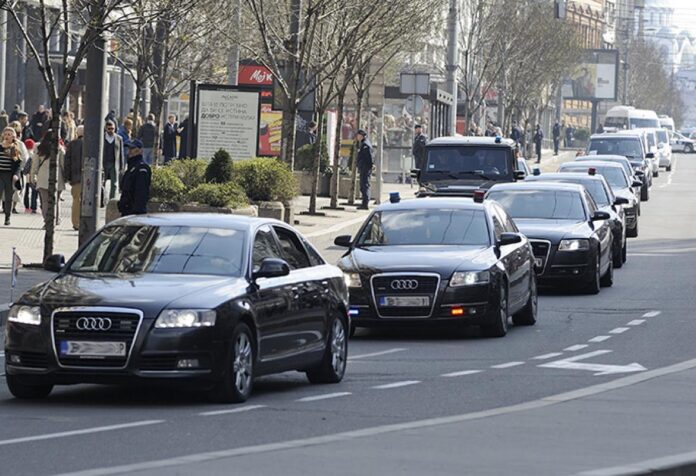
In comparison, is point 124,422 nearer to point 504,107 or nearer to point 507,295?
point 507,295

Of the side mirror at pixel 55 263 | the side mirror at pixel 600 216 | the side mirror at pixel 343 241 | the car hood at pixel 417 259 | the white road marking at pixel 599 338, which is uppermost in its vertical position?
the side mirror at pixel 600 216

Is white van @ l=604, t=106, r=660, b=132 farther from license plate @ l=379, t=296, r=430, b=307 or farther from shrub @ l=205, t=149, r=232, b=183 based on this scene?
license plate @ l=379, t=296, r=430, b=307

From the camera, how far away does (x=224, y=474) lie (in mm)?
9023

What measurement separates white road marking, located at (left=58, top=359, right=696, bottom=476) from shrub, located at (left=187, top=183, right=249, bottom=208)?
16771mm

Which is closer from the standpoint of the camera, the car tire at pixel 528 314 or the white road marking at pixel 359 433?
the white road marking at pixel 359 433

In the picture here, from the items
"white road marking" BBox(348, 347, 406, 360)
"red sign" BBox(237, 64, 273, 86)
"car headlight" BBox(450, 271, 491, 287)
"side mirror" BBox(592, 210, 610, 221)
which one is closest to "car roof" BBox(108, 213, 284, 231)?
"white road marking" BBox(348, 347, 406, 360)

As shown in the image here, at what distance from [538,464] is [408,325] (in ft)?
29.1

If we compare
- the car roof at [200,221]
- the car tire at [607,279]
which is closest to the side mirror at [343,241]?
the car roof at [200,221]

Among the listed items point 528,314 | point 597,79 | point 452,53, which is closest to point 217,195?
point 528,314

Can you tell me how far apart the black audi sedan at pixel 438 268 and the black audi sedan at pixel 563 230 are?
387 centimetres

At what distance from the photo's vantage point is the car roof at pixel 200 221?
13922mm

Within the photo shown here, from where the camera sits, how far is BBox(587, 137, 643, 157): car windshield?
60.3 m

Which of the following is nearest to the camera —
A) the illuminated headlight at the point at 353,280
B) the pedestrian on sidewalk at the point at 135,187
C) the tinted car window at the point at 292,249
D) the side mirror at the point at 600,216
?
the tinted car window at the point at 292,249

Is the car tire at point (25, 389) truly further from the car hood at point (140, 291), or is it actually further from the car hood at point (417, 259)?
the car hood at point (417, 259)
